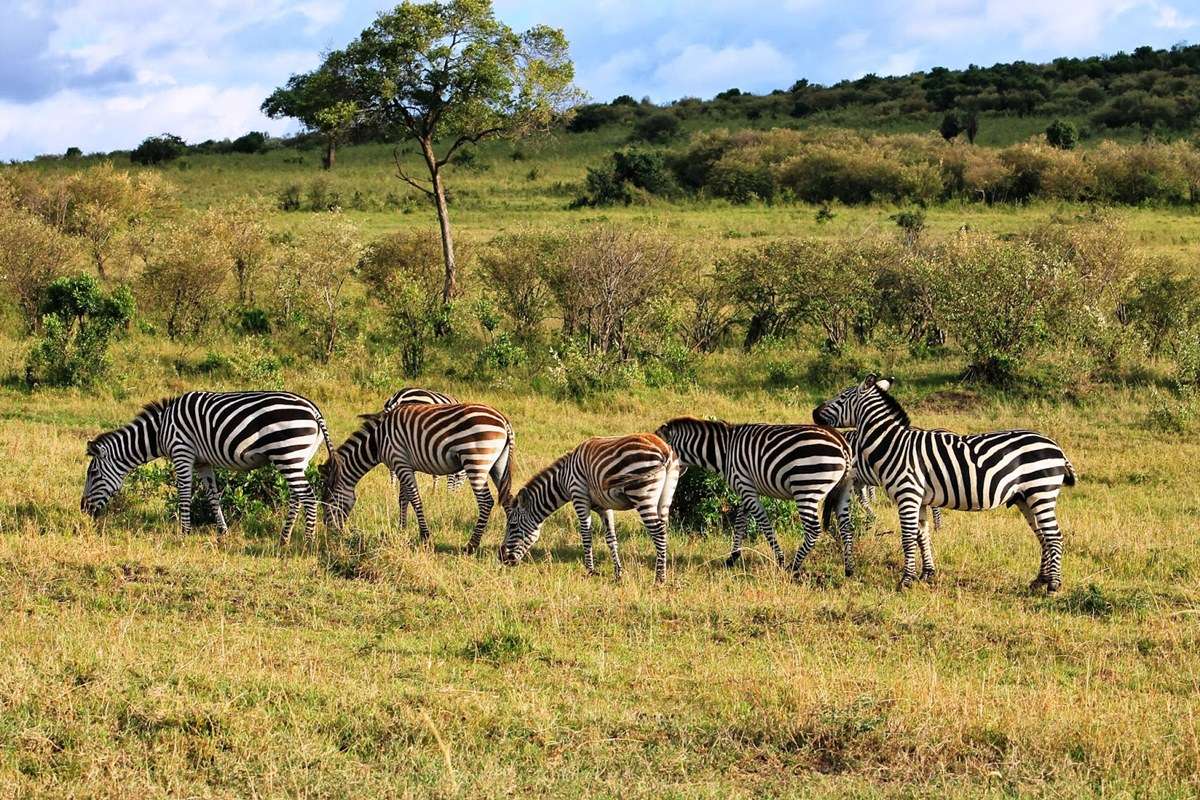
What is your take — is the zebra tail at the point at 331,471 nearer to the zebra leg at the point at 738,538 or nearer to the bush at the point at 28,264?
the zebra leg at the point at 738,538

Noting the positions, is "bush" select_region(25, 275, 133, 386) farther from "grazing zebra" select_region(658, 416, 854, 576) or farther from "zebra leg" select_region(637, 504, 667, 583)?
"zebra leg" select_region(637, 504, 667, 583)

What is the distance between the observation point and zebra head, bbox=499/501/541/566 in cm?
1148

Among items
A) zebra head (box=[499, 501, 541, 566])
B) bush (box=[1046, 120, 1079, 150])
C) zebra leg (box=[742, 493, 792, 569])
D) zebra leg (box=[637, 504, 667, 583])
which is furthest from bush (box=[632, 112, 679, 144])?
zebra leg (box=[637, 504, 667, 583])

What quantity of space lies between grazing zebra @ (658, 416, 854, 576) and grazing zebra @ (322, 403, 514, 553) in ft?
5.95

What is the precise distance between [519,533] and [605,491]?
1032 mm

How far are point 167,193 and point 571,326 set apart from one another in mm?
21515

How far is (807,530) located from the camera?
11.4 meters

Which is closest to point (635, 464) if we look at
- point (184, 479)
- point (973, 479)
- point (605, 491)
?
point (605, 491)

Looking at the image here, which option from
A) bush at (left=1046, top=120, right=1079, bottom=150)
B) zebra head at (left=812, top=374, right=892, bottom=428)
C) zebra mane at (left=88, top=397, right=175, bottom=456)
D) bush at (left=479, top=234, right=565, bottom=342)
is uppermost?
bush at (left=1046, top=120, right=1079, bottom=150)

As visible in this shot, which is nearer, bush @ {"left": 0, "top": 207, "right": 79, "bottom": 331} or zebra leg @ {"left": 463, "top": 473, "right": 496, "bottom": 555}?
zebra leg @ {"left": 463, "top": 473, "right": 496, "bottom": 555}

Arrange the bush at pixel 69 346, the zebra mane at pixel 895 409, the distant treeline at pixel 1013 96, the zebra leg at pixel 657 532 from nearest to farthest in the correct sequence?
the zebra leg at pixel 657 532, the zebra mane at pixel 895 409, the bush at pixel 69 346, the distant treeline at pixel 1013 96

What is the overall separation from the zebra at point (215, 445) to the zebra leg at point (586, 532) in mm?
2696

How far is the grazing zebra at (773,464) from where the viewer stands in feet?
37.2

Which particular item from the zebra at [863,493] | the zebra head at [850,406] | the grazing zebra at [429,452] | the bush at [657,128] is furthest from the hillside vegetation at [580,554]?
the bush at [657,128]
